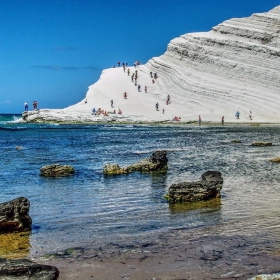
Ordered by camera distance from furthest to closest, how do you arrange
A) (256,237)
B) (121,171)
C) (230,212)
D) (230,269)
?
A: (121,171) < (230,212) < (256,237) < (230,269)

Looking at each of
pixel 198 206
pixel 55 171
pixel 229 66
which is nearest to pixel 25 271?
pixel 198 206

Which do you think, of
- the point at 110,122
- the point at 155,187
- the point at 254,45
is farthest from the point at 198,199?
the point at 254,45

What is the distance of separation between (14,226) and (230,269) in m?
3.30

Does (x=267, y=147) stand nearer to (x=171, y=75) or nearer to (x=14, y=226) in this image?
(x=14, y=226)

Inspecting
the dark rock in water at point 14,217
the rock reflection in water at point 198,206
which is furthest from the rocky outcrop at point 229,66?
the dark rock in water at point 14,217

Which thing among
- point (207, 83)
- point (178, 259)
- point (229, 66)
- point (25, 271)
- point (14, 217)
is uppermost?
point (229, 66)

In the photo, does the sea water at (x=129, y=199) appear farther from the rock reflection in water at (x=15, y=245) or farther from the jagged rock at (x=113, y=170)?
the jagged rock at (x=113, y=170)

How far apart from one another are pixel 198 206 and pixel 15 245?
3387 millimetres

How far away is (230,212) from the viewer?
7.69 metres

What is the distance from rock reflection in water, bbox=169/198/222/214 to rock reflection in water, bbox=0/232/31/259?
8.33 feet

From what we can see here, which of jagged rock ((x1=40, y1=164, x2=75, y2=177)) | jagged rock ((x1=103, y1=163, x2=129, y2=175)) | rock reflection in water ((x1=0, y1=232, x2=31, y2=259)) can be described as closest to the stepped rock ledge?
jagged rock ((x1=103, y1=163, x2=129, y2=175))

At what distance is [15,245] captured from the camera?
20.1ft

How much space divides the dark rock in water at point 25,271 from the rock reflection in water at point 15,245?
3.06 ft

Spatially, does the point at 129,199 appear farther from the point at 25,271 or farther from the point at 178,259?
the point at 25,271
